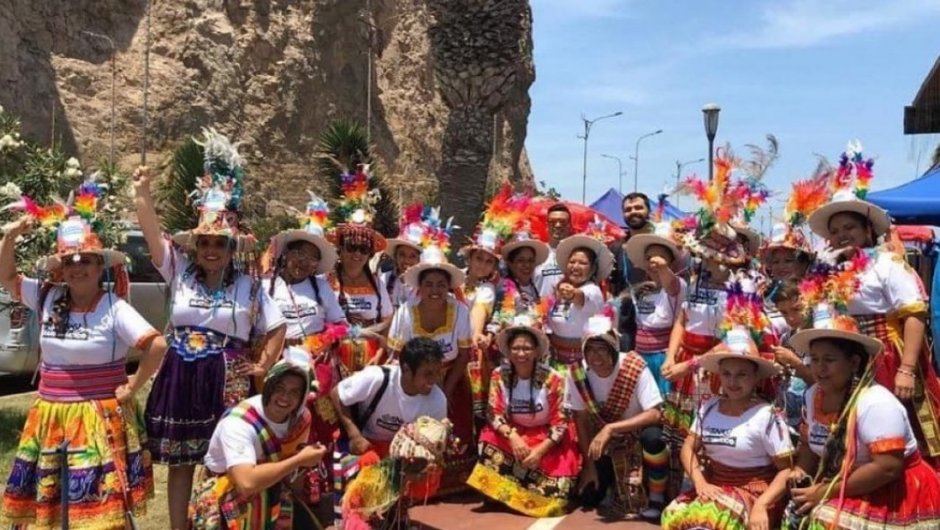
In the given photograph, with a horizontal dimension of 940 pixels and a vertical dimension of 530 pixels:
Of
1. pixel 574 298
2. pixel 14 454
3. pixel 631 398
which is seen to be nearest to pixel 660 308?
pixel 574 298

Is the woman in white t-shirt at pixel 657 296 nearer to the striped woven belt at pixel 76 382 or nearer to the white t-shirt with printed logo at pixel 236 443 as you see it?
the white t-shirt with printed logo at pixel 236 443

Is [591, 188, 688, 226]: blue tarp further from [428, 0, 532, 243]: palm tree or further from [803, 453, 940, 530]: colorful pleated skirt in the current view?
[803, 453, 940, 530]: colorful pleated skirt

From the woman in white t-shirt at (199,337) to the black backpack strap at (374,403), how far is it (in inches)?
23.7

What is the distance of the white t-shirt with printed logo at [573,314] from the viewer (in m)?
5.90

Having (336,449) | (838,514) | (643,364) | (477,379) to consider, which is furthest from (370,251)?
(838,514)

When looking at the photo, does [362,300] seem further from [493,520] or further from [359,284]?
[493,520]

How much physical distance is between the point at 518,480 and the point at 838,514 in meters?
2.21

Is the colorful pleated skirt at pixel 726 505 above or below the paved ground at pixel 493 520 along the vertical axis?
above

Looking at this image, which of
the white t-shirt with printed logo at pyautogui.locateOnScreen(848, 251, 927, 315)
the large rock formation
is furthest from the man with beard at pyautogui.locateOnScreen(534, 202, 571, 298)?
the large rock formation

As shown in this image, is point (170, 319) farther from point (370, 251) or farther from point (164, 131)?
point (164, 131)

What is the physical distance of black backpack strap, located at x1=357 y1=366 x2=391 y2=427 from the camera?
5.01m

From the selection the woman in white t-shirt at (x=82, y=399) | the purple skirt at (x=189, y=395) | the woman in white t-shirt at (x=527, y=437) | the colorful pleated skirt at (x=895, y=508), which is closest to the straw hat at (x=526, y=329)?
the woman in white t-shirt at (x=527, y=437)

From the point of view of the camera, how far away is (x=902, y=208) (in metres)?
8.22

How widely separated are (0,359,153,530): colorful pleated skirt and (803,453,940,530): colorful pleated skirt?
10.9 ft
